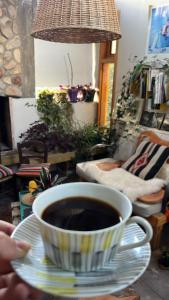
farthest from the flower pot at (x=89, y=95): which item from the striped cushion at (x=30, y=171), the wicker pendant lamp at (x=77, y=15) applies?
the wicker pendant lamp at (x=77, y=15)

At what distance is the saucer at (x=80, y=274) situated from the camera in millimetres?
403

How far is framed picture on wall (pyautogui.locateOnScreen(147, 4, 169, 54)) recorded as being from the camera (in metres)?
2.47

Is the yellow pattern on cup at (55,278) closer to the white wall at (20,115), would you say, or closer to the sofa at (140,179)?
the sofa at (140,179)

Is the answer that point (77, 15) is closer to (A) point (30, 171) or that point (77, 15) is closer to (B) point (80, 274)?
(B) point (80, 274)

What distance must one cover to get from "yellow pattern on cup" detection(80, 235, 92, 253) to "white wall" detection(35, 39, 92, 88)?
3.13 metres

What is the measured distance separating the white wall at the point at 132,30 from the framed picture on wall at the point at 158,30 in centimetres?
8

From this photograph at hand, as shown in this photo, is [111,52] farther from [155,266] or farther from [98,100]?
[155,266]

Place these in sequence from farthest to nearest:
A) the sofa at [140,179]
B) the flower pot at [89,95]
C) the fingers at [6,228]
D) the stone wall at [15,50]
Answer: the flower pot at [89,95], the stone wall at [15,50], the sofa at [140,179], the fingers at [6,228]

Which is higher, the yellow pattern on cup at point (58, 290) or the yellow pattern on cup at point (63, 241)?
the yellow pattern on cup at point (63, 241)

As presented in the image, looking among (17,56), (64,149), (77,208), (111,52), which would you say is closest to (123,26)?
(111,52)

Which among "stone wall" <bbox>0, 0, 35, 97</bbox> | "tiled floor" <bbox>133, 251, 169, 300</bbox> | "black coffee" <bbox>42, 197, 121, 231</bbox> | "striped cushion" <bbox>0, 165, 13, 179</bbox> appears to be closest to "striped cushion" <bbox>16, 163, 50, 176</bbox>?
"striped cushion" <bbox>0, 165, 13, 179</bbox>

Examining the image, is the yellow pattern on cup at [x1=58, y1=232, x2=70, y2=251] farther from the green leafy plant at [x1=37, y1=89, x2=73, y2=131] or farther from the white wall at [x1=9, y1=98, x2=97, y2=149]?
the green leafy plant at [x1=37, y1=89, x2=73, y2=131]

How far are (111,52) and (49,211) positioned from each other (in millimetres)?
3239

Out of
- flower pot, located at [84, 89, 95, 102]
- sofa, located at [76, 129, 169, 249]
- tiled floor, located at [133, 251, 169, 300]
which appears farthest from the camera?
flower pot, located at [84, 89, 95, 102]
